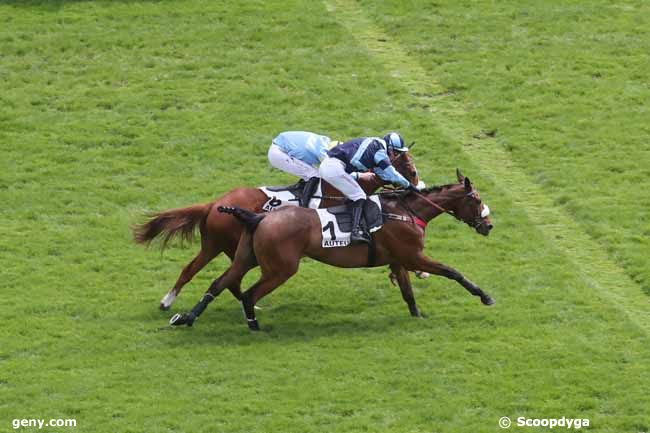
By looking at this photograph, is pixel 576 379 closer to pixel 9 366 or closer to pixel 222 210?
pixel 222 210

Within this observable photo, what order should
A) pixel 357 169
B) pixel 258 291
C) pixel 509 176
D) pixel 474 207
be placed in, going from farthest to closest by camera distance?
pixel 509 176, pixel 474 207, pixel 357 169, pixel 258 291

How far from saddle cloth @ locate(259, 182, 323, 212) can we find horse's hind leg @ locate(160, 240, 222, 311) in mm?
873

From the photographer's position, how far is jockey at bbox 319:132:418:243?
18828 millimetres

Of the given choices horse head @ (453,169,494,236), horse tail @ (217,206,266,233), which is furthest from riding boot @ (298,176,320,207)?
horse head @ (453,169,494,236)

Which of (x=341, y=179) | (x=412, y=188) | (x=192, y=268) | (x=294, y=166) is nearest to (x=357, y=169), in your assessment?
(x=341, y=179)

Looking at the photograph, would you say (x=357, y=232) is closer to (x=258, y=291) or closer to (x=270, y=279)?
(x=270, y=279)

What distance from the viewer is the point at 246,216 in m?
18.5

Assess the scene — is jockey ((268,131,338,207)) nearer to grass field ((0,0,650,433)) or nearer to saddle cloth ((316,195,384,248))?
saddle cloth ((316,195,384,248))

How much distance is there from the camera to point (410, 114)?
27.0 metres

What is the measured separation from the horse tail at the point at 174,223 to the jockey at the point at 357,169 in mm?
1705

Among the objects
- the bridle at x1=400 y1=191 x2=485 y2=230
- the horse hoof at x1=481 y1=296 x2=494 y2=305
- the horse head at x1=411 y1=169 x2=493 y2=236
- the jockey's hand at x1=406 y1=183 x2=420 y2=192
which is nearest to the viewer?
the jockey's hand at x1=406 y1=183 x2=420 y2=192

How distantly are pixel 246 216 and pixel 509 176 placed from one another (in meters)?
7.52

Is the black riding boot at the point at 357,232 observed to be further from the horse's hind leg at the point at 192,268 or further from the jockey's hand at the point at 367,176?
the horse's hind leg at the point at 192,268

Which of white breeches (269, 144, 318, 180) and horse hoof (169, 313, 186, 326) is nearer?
horse hoof (169, 313, 186, 326)
